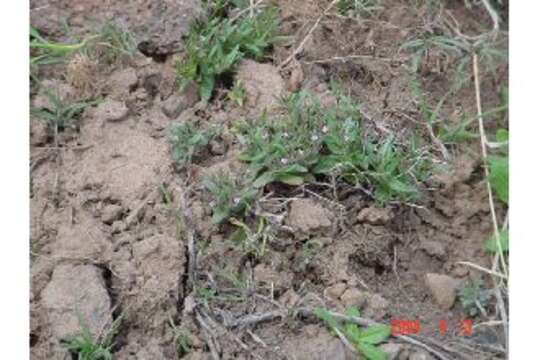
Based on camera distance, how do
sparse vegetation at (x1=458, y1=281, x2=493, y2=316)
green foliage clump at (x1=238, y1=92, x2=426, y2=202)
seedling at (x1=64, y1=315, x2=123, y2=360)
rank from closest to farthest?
seedling at (x1=64, y1=315, x2=123, y2=360)
sparse vegetation at (x1=458, y1=281, x2=493, y2=316)
green foliage clump at (x1=238, y1=92, x2=426, y2=202)

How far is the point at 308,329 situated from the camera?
181 cm

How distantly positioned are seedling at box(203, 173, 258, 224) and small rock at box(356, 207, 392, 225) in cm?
26

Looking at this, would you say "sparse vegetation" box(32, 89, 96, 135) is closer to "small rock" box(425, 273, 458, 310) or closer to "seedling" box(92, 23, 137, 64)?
"seedling" box(92, 23, 137, 64)

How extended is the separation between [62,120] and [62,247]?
37 centimetres

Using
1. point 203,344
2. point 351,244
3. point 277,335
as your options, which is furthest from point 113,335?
point 351,244

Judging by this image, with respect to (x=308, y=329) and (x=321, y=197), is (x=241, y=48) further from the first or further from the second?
(x=308, y=329)

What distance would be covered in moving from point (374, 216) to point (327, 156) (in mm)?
188

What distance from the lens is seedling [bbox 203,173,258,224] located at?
191cm

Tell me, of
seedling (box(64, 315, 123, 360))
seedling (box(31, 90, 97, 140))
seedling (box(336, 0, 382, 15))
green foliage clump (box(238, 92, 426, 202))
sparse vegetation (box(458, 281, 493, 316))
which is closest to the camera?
seedling (box(64, 315, 123, 360))

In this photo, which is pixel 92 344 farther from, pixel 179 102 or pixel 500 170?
pixel 500 170

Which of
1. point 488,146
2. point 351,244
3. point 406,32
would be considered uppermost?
point 406,32

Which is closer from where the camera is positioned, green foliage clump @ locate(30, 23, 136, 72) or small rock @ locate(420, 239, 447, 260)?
small rock @ locate(420, 239, 447, 260)

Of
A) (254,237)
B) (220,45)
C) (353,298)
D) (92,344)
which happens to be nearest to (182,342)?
(92,344)

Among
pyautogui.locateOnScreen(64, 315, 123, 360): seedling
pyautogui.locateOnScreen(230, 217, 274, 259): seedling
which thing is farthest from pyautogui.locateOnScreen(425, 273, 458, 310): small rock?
pyautogui.locateOnScreen(64, 315, 123, 360): seedling
